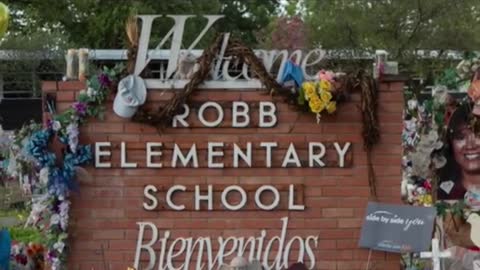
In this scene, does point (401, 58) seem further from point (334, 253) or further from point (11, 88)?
Result: point (334, 253)

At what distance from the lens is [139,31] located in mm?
6527

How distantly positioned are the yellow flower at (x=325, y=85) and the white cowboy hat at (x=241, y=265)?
1.42 meters

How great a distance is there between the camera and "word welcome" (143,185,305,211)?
6.61 meters

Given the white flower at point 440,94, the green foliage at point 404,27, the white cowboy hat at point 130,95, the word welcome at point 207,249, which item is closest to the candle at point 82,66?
the white cowboy hat at point 130,95

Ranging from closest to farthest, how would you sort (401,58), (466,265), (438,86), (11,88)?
(466,265) < (438,86) < (401,58) < (11,88)

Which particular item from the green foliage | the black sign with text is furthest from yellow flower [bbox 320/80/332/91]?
the green foliage

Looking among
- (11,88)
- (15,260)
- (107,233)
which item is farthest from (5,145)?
(11,88)

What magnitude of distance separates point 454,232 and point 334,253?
5.04ft

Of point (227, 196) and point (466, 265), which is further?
point (466, 265)

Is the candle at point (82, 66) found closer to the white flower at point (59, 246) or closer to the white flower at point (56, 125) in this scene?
the white flower at point (56, 125)

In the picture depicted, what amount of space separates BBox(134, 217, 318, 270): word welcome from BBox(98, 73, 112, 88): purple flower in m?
1.10

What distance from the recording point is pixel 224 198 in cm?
664

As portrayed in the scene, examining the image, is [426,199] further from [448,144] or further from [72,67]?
[72,67]

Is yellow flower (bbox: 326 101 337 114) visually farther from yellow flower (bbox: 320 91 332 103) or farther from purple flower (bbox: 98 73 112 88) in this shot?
purple flower (bbox: 98 73 112 88)
